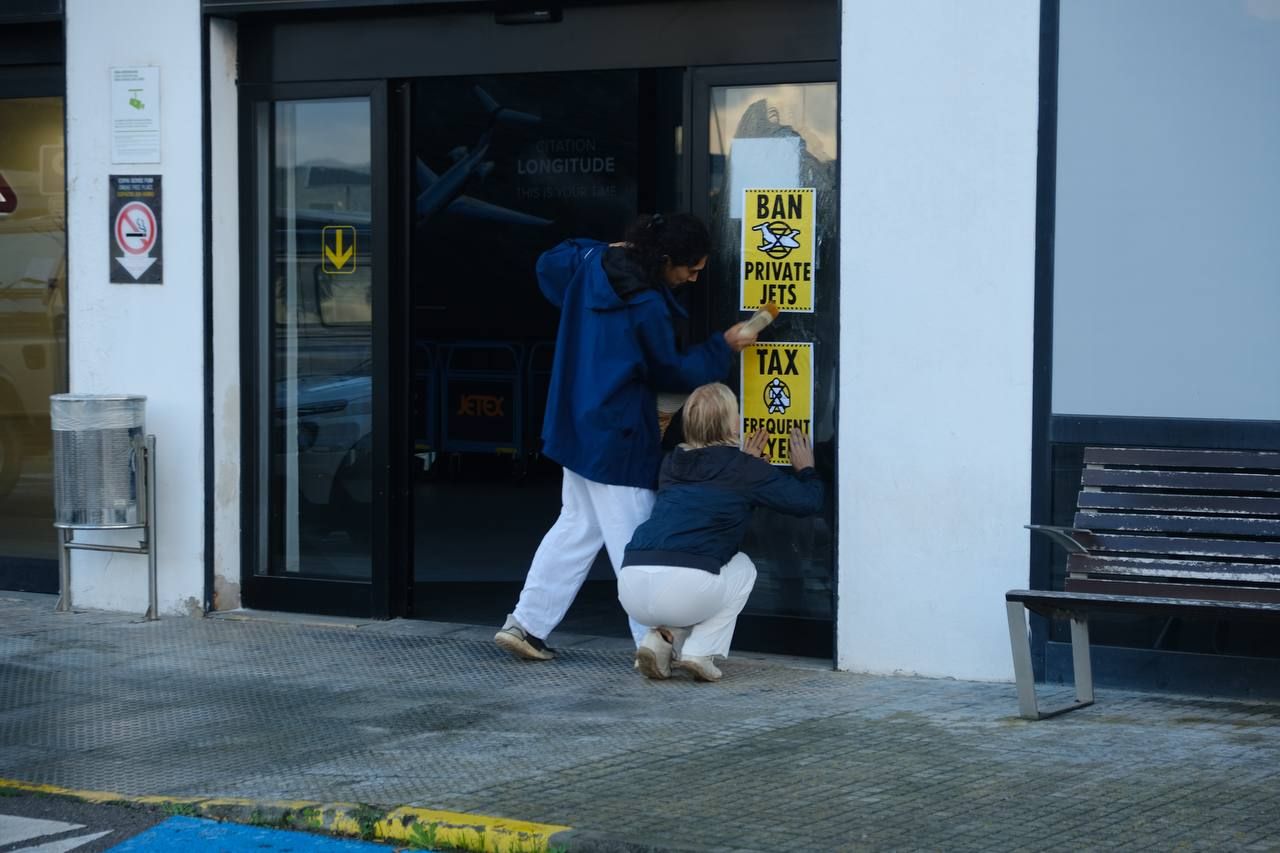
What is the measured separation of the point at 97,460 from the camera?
27.1 ft

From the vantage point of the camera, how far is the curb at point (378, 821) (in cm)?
484

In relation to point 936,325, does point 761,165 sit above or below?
above

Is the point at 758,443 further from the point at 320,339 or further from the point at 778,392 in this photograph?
the point at 320,339

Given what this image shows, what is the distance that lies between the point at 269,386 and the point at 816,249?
9.53ft

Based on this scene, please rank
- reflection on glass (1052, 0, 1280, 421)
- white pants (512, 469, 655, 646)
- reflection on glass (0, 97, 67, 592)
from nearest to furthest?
reflection on glass (1052, 0, 1280, 421), white pants (512, 469, 655, 646), reflection on glass (0, 97, 67, 592)

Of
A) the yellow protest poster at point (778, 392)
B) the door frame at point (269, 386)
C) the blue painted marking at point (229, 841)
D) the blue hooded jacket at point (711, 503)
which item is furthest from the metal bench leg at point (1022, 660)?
the door frame at point (269, 386)

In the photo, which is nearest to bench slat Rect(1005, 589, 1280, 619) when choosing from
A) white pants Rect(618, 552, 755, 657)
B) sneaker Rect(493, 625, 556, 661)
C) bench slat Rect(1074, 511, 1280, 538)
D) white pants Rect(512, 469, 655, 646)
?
bench slat Rect(1074, 511, 1280, 538)

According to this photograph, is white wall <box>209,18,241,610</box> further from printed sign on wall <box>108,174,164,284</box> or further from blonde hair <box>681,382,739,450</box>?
blonde hair <box>681,382,739,450</box>

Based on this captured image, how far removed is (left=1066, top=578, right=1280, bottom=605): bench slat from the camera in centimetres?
598

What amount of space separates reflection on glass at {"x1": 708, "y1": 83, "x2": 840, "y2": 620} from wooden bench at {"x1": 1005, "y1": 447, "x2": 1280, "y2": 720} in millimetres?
1222

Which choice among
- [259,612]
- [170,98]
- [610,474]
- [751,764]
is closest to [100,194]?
[170,98]

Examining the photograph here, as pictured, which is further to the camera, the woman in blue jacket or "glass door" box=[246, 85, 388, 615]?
"glass door" box=[246, 85, 388, 615]

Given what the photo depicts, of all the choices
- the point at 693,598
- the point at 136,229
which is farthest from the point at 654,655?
the point at 136,229

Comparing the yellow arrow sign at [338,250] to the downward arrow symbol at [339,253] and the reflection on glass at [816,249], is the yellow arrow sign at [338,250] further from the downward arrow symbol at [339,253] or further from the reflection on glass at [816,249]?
the reflection on glass at [816,249]
